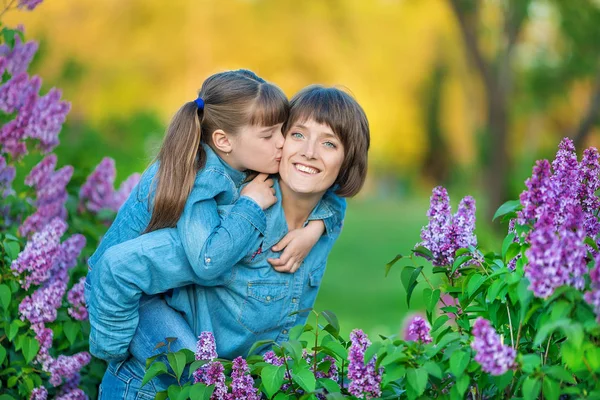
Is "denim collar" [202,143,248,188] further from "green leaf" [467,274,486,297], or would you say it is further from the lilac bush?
"green leaf" [467,274,486,297]

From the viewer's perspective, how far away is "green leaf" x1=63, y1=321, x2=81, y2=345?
9.37 feet

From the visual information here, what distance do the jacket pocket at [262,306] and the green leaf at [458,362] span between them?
3.06ft

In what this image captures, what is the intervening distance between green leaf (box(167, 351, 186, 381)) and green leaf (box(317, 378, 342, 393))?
0.38 meters

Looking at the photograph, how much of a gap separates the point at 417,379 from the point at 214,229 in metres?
0.86

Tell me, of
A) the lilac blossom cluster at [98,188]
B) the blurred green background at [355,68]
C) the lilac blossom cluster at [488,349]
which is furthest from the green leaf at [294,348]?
the blurred green background at [355,68]

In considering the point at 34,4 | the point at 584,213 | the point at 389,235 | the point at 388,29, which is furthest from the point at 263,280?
the point at 388,29

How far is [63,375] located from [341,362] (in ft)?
3.22

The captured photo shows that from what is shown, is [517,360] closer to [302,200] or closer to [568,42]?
[302,200]

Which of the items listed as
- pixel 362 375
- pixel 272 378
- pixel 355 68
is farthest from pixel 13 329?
pixel 355 68

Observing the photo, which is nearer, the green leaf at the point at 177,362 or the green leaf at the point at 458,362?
the green leaf at the point at 458,362

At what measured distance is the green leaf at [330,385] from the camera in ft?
7.37

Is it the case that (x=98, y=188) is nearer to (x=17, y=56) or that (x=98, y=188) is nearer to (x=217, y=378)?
(x=17, y=56)

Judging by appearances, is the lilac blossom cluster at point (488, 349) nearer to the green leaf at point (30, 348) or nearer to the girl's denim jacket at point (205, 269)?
the girl's denim jacket at point (205, 269)

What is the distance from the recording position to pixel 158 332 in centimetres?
268
